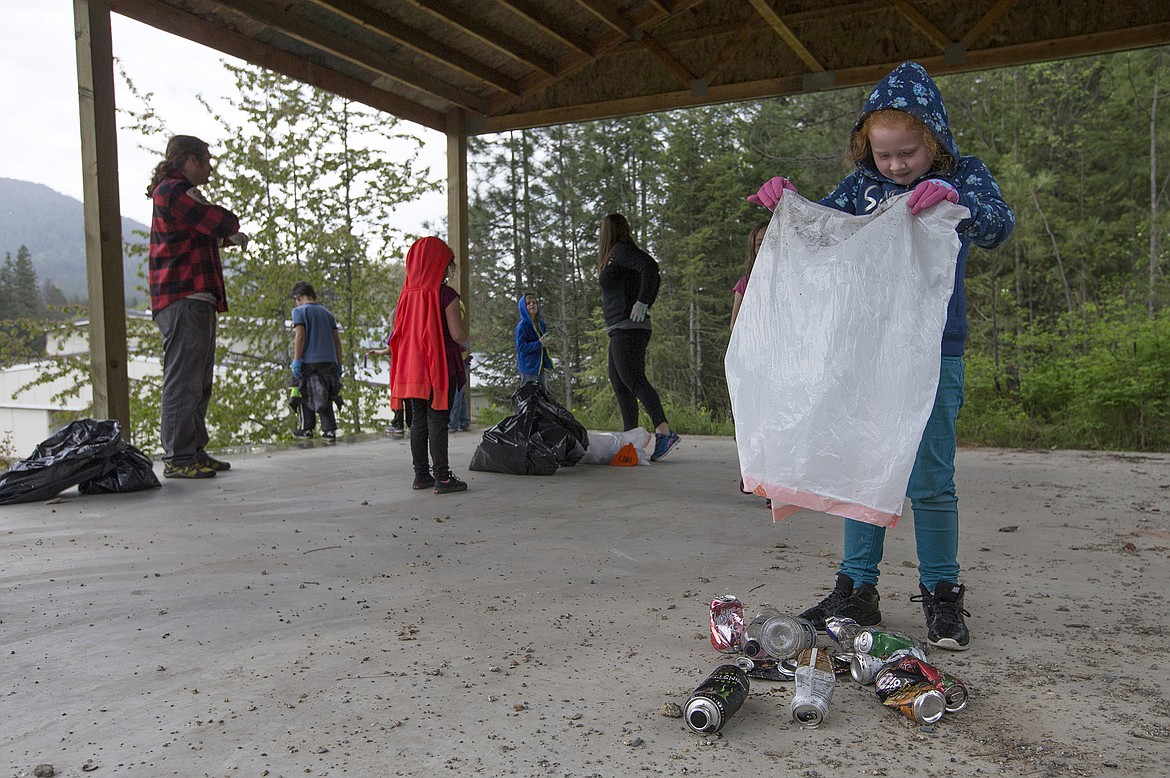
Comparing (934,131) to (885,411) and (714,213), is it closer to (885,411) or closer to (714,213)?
(885,411)

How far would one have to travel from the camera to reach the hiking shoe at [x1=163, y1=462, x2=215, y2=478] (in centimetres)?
568

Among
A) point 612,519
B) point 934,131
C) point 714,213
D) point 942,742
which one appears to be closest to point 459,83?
point 612,519

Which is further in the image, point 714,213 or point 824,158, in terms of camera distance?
point 714,213

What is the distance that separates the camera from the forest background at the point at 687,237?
10.6 m

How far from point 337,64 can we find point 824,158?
1014cm

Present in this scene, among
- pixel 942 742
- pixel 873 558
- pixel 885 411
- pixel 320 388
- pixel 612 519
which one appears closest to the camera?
pixel 942 742

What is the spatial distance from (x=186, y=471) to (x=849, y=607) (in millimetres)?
4639

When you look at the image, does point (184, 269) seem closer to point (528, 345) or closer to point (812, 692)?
point (528, 345)

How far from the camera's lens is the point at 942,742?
5.90 feet

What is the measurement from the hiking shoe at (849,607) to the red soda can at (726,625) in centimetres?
30

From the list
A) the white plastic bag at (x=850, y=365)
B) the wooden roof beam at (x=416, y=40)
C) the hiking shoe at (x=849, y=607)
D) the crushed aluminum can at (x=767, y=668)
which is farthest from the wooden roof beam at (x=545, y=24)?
the crushed aluminum can at (x=767, y=668)

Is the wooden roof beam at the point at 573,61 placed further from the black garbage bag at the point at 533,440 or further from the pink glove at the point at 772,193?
the pink glove at the point at 772,193

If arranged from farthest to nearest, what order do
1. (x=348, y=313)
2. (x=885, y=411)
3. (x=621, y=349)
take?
1. (x=348, y=313)
2. (x=621, y=349)
3. (x=885, y=411)

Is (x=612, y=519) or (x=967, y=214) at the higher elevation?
(x=967, y=214)
